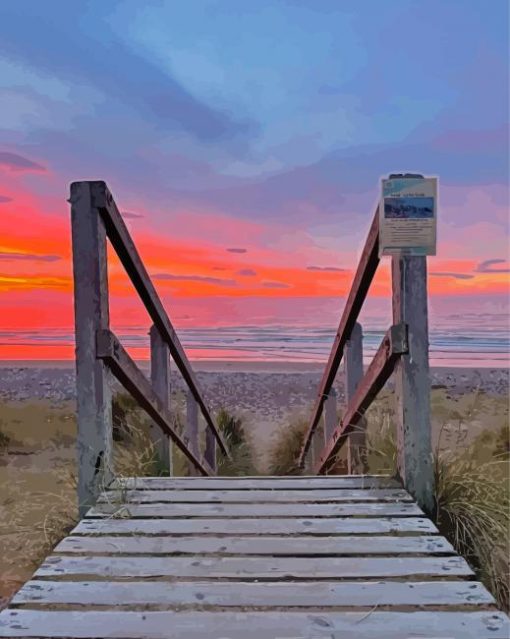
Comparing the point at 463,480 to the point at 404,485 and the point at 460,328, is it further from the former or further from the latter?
the point at 460,328

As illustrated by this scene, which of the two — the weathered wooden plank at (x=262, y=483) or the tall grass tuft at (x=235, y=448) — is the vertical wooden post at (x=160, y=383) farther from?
the tall grass tuft at (x=235, y=448)

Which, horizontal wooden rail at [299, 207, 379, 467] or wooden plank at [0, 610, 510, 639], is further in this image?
horizontal wooden rail at [299, 207, 379, 467]

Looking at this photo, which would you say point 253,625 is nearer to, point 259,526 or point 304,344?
point 259,526

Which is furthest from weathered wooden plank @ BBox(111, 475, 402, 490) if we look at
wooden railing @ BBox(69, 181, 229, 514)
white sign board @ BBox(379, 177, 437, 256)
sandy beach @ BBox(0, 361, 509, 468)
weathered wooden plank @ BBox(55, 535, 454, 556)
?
sandy beach @ BBox(0, 361, 509, 468)

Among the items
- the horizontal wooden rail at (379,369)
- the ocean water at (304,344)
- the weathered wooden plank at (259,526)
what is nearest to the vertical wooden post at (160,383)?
the horizontal wooden rail at (379,369)

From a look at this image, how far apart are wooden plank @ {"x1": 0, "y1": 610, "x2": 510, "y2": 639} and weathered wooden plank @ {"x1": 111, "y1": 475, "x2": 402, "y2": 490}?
3.33 ft

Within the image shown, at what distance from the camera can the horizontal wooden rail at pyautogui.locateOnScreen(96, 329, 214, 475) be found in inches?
98.6

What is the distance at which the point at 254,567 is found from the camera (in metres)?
1.82

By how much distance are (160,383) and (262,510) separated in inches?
64.8

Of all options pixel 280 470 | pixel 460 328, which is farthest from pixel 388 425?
pixel 460 328

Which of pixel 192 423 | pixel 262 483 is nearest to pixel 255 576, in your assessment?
pixel 262 483

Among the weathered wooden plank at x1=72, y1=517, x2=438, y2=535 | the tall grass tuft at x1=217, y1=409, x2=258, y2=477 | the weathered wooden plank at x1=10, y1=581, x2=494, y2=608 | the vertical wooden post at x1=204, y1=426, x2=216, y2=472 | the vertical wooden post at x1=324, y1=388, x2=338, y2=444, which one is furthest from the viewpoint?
the tall grass tuft at x1=217, y1=409, x2=258, y2=477

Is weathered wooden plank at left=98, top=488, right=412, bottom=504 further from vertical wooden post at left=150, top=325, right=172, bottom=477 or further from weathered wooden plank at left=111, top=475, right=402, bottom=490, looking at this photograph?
vertical wooden post at left=150, top=325, right=172, bottom=477

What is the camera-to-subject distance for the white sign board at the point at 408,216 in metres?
2.52
